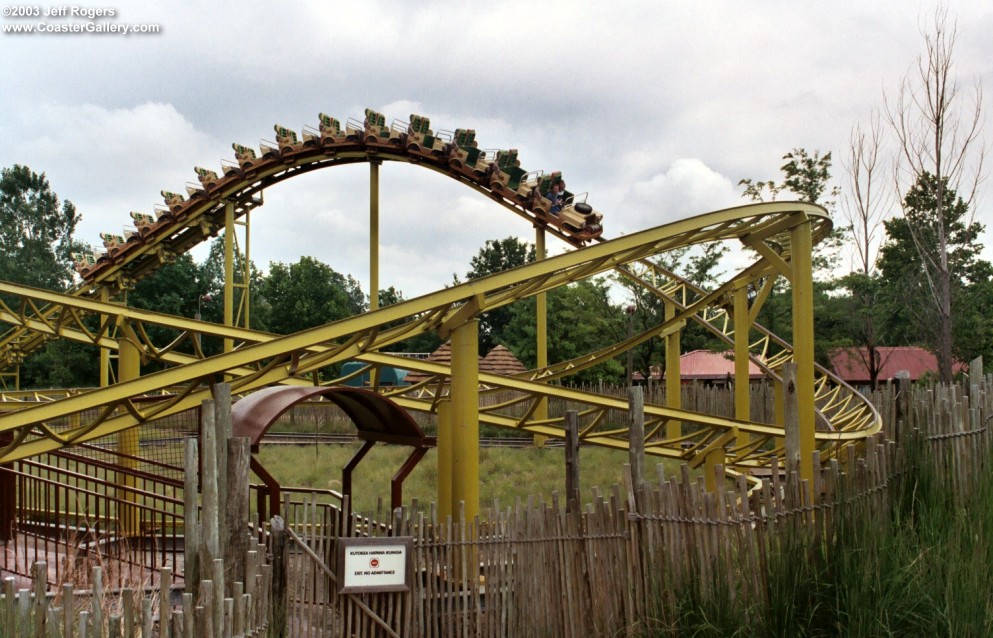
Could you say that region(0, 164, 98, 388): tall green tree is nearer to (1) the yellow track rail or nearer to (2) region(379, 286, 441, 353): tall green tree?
(2) region(379, 286, 441, 353): tall green tree

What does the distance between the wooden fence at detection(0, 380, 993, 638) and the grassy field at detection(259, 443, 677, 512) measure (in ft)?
19.2

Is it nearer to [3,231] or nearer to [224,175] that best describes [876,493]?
[224,175]

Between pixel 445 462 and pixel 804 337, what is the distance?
13.1 ft

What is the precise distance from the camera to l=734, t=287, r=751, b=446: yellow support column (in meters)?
12.5

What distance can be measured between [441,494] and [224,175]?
34.3 ft

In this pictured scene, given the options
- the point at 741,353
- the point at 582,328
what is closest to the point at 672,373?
the point at 741,353

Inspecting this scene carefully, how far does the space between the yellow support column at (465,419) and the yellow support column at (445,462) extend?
0.10m

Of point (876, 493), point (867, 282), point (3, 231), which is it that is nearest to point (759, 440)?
point (876, 493)

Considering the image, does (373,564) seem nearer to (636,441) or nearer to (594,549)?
(594,549)

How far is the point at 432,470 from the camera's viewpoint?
14969 millimetres

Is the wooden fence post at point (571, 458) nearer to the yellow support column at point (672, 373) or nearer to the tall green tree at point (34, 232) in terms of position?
the yellow support column at point (672, 373)

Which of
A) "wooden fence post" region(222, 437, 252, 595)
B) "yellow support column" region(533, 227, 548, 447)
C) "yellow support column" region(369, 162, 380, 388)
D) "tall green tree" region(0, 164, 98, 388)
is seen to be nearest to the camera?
"wooden fence post" region(222, 437, 252, 595)

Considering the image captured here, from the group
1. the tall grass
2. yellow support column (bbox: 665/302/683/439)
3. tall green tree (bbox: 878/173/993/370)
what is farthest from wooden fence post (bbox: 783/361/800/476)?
tall green tree (bbox: 878/173/993/370)

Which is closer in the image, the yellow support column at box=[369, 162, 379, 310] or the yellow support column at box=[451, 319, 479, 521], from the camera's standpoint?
the yellow support column at box=[451, 319, 479, 521]
